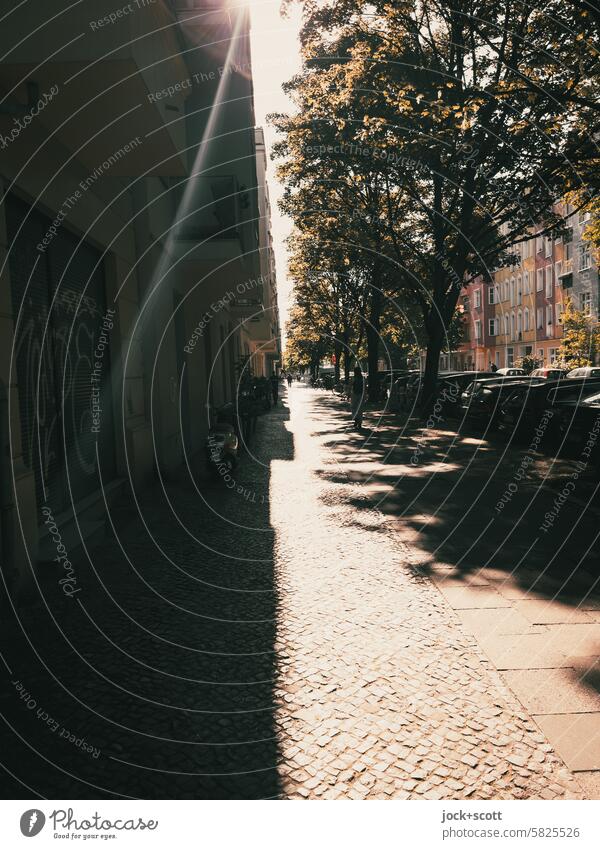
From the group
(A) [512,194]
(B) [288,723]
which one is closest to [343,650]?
(B) [288,723]

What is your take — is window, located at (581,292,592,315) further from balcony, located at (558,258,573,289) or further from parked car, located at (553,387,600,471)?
parked car, located at (553,387,600,471)

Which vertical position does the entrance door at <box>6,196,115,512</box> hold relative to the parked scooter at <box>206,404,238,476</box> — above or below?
above

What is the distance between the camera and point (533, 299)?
57.2m

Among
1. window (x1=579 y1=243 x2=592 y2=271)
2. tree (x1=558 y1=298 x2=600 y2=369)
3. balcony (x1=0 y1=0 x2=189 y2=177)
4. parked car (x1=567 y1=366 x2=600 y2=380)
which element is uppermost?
window (x1=579 y1=243 x2=592 y2=271)

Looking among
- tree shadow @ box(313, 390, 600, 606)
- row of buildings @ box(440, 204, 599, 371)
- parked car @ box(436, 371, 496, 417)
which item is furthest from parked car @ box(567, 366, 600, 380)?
tree shadow @ box(313, 390, 600, 606)

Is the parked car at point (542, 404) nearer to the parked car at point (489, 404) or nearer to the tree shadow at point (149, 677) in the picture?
the parked car at point (489, 404)

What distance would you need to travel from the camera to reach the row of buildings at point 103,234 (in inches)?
226

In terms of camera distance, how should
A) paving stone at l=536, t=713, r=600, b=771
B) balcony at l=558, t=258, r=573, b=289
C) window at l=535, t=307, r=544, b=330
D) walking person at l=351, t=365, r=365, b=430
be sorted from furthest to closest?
window at l=535, t=307, r=544, b=330 → balcony at l=558, t=258, r=573, b=289 → walking person at l=351, t=365, r=365, b=430 → paving stone at l=536, t=713, r=600, b=771

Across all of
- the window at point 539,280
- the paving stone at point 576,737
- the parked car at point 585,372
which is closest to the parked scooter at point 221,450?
the paving stone at point 576,737

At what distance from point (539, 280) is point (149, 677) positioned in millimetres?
57500

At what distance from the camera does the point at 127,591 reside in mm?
5910

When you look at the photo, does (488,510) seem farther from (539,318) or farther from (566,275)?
(539,318)

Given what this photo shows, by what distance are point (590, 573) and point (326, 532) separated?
9.70 feet

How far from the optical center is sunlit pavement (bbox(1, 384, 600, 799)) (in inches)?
123
